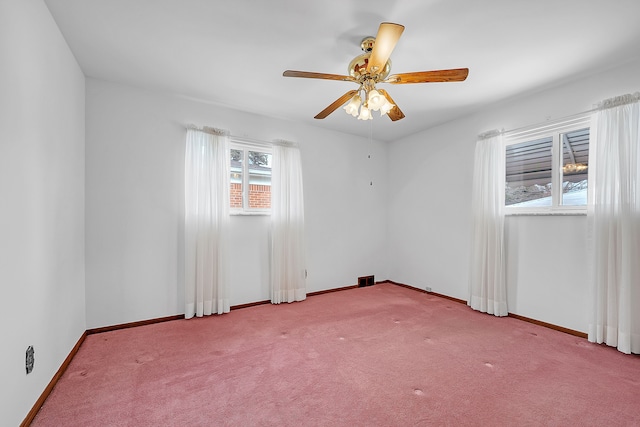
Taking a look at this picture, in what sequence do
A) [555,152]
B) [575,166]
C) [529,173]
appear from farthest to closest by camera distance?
1. [529,173]
2. [555,152]
3. [575,166]

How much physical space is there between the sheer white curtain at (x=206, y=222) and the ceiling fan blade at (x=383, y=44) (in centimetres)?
221

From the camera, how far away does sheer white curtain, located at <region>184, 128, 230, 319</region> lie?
326 centimetres

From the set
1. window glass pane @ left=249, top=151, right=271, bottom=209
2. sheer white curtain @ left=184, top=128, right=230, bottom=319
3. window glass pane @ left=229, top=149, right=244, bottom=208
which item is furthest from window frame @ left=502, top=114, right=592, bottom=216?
sheer white curtain @ left=184, top=128, right=230, bottom=319

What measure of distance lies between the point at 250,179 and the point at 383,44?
2608 millimetres

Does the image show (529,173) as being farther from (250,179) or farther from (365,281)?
(250,179)

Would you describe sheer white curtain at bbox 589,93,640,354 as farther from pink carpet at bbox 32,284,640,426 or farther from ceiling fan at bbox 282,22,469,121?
ceiling fan at bbox 282,22,469,121

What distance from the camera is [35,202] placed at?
175 centimetres

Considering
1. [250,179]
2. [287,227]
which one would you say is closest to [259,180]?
[250,179]

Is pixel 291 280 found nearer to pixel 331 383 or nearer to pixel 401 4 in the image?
pixel 331 383

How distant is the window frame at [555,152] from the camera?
112 inches

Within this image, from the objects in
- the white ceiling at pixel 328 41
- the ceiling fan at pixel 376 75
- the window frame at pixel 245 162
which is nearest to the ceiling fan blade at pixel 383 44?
the ceiling fan at pixel 376 75

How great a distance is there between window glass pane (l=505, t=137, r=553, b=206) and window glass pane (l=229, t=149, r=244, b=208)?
3538mm

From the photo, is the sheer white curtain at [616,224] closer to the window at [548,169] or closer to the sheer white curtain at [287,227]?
the window at [548,169]

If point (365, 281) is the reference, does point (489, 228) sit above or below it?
above
